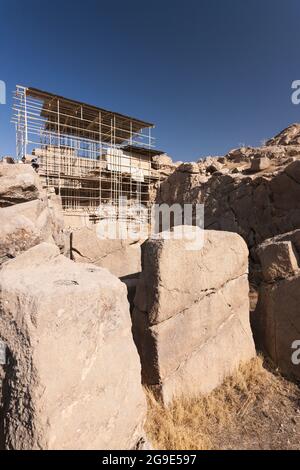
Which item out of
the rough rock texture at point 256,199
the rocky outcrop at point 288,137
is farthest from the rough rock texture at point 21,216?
the rocky outcrop at point 288,137

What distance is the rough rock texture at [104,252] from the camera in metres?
5.44

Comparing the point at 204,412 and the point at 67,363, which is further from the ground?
the point at 67,363

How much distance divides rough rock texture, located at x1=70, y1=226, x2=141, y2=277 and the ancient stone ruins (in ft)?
0.07

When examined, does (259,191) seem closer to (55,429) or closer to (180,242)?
(180,242)

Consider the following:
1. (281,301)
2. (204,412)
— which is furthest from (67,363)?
(281,301)

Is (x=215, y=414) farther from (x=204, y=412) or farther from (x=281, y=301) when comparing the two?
(x=281, y=301)

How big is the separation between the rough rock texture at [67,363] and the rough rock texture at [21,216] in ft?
1.66

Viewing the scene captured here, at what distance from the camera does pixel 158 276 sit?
2781 millimetres

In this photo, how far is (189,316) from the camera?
10.0 feet

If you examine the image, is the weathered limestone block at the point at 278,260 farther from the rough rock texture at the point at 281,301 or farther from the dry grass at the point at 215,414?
the dry grass at the point at 215,414

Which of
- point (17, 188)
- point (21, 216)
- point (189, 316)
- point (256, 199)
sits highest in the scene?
point (256, 199)

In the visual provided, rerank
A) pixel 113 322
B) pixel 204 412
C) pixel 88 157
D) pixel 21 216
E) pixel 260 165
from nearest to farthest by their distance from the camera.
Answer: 1. pixel 113 322
2. pixel 21 216
3. pixel 204 412
4. pixel 260 165
5. pixel 88 157

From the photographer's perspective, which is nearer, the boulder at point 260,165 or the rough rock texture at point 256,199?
the rough rock texture at point 256,199

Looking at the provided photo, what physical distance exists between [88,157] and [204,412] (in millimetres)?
17509
